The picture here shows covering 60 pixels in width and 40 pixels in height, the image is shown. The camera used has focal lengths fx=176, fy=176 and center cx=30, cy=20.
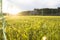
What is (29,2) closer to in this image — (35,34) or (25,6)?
(25,6)

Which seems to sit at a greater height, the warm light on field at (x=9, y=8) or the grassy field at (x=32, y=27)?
the warm light on field at (x=9, y=8)

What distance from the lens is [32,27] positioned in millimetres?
2682

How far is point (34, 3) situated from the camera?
2.70 meters

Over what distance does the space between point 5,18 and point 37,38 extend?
0.57 metres

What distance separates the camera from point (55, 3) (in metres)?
2.69

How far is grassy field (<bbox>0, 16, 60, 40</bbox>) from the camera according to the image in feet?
8.71

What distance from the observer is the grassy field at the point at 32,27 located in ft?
8.71

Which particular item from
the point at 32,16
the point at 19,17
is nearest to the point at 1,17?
the point at 19,17

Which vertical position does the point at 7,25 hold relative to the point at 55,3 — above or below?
below

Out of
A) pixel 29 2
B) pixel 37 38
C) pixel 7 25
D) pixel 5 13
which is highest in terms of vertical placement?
pixel 29 2

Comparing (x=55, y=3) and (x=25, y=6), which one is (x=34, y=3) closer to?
(x=25, y=6)

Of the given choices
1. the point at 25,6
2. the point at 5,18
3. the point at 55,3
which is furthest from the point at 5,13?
the point at 55,3

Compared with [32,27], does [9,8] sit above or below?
above

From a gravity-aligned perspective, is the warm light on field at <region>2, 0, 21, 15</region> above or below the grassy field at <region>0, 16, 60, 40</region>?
above
